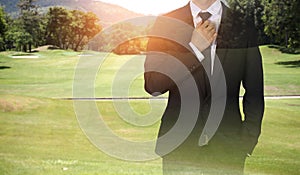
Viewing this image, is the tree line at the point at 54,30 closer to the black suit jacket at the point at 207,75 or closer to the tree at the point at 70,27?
the tree at the point at 70,27

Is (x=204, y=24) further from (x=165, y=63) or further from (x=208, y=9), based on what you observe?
(x=165, y=63)

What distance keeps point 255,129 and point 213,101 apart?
22cm

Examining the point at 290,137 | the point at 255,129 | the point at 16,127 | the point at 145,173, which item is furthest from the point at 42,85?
the point at 255,129

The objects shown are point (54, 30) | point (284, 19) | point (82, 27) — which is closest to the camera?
point (284, 19)

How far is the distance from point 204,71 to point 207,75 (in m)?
0.02

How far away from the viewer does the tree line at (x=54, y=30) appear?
3203 cm

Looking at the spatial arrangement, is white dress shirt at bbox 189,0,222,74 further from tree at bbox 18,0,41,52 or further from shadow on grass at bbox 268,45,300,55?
tree at bbox 18,0,41,52

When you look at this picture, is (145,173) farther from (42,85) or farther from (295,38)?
(295,38)

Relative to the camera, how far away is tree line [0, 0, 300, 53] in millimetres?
25625

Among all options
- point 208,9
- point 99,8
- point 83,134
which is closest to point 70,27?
point 83,134

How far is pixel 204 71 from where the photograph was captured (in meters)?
1.25

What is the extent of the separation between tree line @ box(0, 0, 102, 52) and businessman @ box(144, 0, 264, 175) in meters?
29.1

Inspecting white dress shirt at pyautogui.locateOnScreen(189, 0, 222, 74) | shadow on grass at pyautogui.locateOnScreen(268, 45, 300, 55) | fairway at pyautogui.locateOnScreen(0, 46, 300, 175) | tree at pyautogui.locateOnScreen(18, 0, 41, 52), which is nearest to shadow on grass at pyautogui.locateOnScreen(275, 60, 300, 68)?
shadow on grass at pyautogui.locateOnScreen(268, 45, 300, 55)

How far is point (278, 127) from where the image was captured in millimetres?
8586
